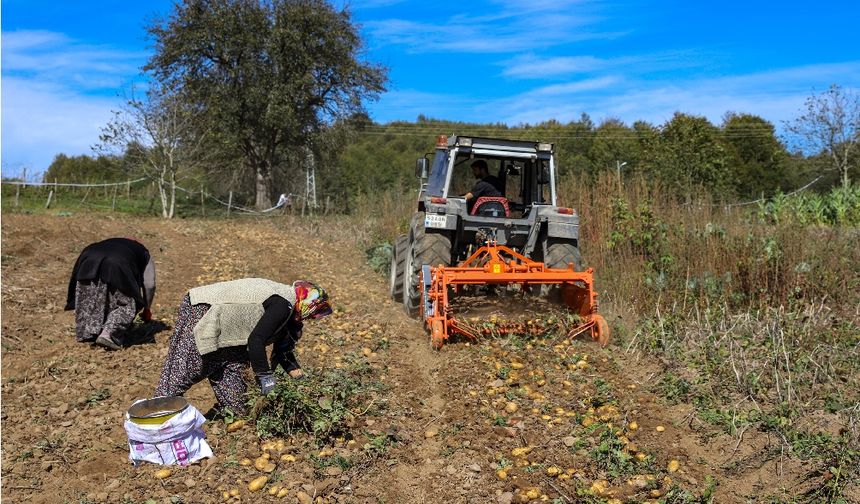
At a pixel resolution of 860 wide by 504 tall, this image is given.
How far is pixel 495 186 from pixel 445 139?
2.81 feet

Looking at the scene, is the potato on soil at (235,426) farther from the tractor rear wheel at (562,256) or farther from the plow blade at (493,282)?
the tractor rear wheel at (562,256)

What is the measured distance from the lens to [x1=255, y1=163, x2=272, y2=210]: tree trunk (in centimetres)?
2925

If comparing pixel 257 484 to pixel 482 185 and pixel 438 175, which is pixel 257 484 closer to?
pixel 482 185

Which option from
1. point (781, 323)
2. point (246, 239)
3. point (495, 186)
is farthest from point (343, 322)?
point (246, 239)

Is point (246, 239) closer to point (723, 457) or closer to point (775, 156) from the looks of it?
point (723, 457)

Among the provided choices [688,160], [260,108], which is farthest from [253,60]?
[688,160]

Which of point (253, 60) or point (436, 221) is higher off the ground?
point (253, 60)

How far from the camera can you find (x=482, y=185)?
9.12m

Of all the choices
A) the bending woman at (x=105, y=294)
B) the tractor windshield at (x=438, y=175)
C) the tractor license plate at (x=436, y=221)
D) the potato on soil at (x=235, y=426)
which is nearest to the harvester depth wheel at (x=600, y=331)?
the tractor license plate at (x=436, y=221)

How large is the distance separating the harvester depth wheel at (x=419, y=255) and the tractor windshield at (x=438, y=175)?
349mm

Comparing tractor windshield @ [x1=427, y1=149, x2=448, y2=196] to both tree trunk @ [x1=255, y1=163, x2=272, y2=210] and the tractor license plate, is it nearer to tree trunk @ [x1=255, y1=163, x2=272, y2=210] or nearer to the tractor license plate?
the tractor license plate

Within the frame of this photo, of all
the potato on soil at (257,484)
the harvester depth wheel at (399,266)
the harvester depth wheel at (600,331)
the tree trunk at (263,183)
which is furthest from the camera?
the tree trunk at (263,183)

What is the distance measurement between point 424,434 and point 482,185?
171 inches

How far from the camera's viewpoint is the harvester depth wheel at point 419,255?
28.1ft
